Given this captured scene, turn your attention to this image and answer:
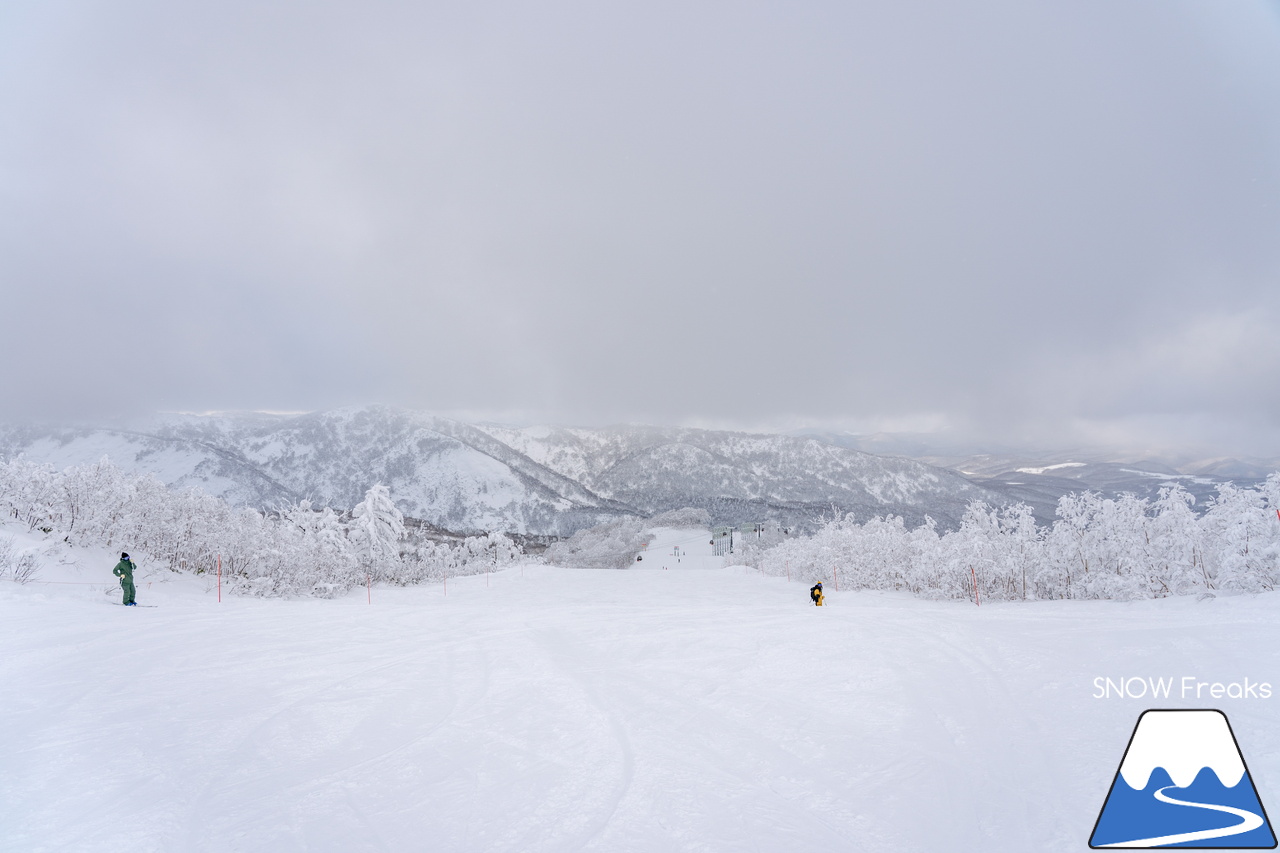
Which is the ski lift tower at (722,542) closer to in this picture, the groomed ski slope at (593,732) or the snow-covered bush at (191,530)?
the snow-covered bush at (191,530)

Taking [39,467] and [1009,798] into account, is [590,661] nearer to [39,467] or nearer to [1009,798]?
[1009,798]

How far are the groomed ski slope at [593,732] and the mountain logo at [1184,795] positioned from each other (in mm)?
292

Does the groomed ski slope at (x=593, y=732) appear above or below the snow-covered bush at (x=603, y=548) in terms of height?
above

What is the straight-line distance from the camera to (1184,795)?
12.0ft

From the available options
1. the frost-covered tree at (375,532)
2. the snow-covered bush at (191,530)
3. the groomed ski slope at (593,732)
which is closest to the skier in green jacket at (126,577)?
the groomed ski slope at (593,732)

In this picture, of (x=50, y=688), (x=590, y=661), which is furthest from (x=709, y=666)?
(x=50, y=688)

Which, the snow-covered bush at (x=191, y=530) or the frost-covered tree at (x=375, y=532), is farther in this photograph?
the frost-covered tree at (x=375, y=532)

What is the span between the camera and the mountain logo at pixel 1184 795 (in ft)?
11.3

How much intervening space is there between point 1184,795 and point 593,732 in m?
4.90

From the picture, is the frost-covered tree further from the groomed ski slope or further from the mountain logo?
the mountain logo

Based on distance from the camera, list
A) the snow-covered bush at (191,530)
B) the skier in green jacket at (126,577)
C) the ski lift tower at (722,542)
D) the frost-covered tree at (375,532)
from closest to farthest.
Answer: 1. the skier in green jacket at (126,577)
2. the snow-covered bush at (191,530)
3. the frost-covered tree at (375,532)
4. the ski lift tower at (722,542)

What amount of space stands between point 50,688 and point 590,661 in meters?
7.08

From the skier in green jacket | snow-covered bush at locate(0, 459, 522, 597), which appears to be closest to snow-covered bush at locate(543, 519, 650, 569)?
snow-covered bush at locate(0, 459, 522, 597)

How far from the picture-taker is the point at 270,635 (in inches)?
418
